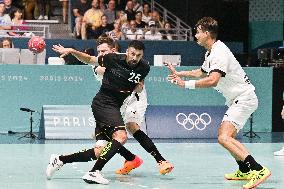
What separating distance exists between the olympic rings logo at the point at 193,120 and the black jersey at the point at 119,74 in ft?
27.1

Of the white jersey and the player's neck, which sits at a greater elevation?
the player's neck

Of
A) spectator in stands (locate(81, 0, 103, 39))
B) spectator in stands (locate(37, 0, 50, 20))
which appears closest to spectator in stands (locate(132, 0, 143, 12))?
spectator in stands (locate(81, 0, 103, 39))

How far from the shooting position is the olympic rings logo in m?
20.4

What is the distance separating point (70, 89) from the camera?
20.9m

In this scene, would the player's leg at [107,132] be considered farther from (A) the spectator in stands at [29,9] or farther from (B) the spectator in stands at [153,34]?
(A) the spectator in stands at [29,9]

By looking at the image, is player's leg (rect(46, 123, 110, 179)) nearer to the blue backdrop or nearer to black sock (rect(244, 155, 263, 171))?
black sock (rect(244, 155, 263, 171))

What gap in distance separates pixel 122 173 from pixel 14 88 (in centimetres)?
824

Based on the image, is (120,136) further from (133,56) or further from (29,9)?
(29,9)

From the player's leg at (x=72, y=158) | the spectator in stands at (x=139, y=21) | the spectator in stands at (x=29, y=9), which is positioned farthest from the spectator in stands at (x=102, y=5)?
the player's leg at (x=72, y=158)

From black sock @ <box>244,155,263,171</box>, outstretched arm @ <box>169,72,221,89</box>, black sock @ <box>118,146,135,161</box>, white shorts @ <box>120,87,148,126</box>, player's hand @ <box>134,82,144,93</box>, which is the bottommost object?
black sock @ <box>118,146,135,161</box>

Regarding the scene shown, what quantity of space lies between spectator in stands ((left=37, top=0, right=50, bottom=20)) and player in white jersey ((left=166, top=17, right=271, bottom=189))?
53.4ft

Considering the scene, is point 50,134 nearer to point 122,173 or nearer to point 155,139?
point 155,139

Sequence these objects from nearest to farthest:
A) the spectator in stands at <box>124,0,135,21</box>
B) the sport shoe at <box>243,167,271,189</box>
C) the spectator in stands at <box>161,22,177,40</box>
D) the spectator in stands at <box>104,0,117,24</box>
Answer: the sport shoe at <box>243,167,271,189</box> → the spectator in stands at <box>161,22,177,40</box> → the spectator in stands at <box>104,0,117,24</box> → the spectator in stands at <box>124,0,135,21</box>

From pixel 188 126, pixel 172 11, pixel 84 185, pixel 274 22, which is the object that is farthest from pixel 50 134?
pixel 274 22
